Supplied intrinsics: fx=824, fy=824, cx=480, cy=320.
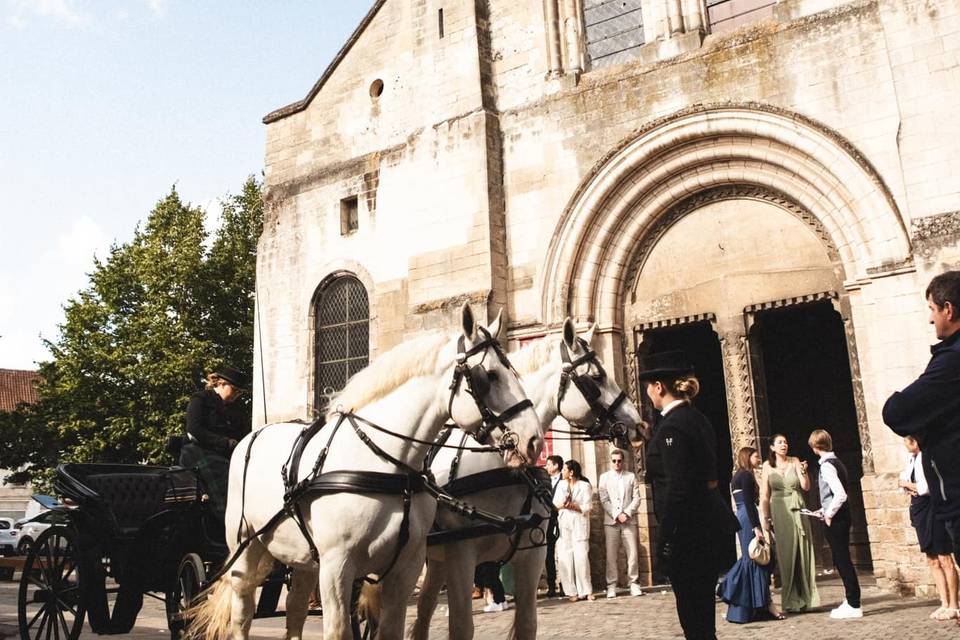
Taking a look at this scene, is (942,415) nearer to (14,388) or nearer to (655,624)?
(655,624)

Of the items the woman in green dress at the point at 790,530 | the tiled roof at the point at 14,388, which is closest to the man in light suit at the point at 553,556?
the woman in green dress at the point at 790,530

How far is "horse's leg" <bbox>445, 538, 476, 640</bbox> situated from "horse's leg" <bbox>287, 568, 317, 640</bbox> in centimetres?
107

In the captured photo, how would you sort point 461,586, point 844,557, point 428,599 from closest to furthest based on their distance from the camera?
point 461,586, point 428,599, point 844,557

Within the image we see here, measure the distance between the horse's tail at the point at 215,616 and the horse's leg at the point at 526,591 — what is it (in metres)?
1.81

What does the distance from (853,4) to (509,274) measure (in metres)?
5.62

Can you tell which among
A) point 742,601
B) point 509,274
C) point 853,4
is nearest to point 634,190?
point 509,274

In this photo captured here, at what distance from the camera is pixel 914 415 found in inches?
118

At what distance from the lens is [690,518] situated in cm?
420

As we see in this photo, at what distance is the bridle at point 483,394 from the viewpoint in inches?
173

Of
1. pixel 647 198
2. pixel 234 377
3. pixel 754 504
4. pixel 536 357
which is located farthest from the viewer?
pixel 647 198

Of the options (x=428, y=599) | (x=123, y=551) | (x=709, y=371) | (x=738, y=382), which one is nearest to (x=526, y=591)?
(x=428, y=599)

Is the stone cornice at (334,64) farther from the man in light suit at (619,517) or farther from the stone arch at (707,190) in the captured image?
the man in light suit at (619,517)

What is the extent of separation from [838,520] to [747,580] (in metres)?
1.03

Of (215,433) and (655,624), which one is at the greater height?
(215,433)
